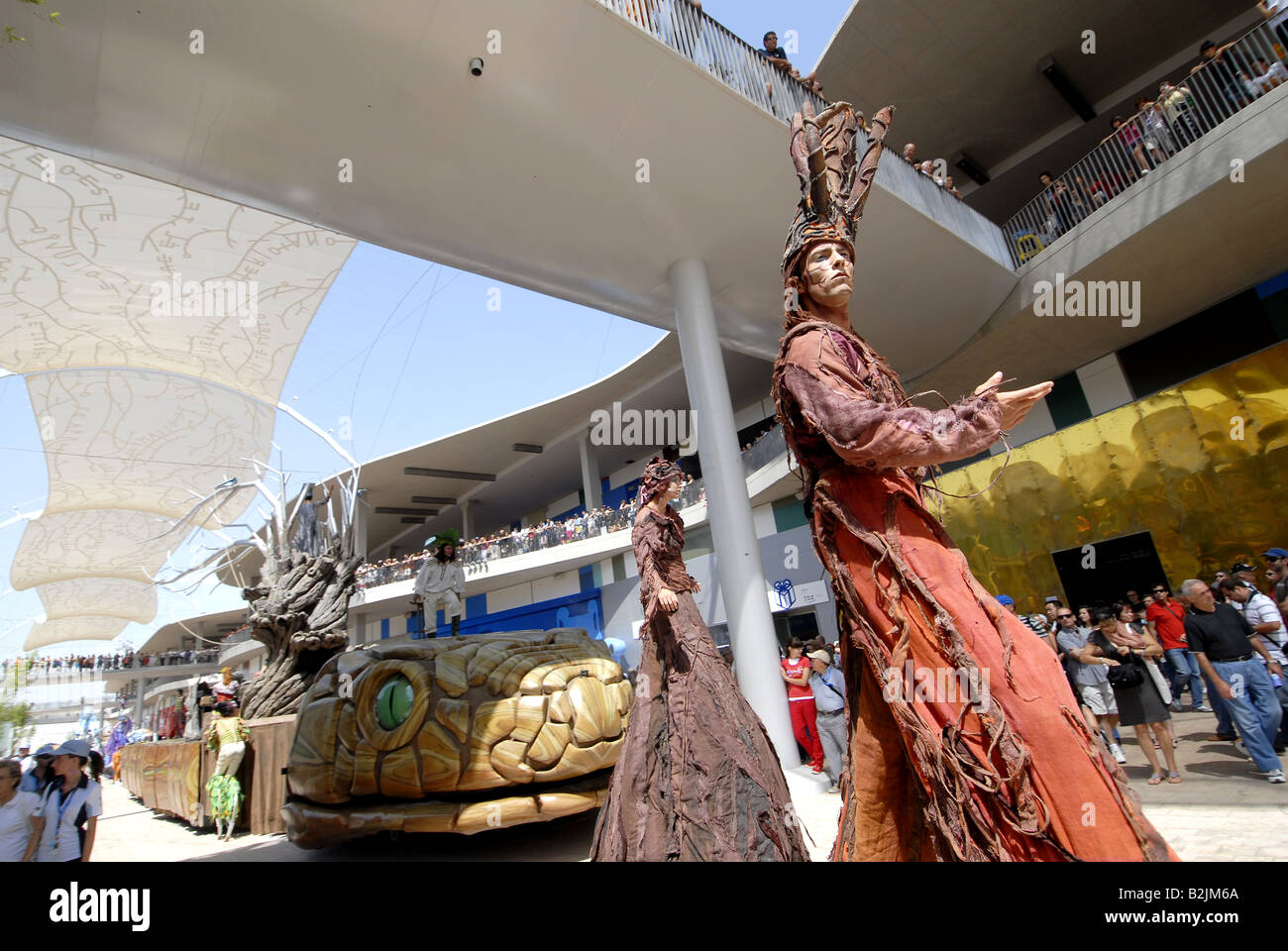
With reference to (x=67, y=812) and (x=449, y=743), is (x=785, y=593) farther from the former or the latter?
(x=67, y=812)

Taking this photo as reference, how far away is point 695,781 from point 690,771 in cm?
4

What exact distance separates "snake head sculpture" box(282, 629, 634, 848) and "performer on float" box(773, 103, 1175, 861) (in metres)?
3.44

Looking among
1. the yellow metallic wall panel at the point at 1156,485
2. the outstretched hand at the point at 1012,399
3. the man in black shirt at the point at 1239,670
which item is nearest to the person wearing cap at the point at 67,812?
the outstretched hand at the point at 1012,399

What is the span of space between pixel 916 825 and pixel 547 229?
7.78 meters

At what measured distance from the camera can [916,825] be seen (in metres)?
1.53

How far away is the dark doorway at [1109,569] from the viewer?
11141mm

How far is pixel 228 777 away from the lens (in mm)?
7215

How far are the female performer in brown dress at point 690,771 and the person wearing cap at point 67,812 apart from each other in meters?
3.35

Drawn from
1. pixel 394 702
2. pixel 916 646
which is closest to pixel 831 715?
pixel 394 702

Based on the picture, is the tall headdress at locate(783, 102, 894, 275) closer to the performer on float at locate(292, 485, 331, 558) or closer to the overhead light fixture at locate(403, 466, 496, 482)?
the performer on float at locate(292, 485, 331, 558)

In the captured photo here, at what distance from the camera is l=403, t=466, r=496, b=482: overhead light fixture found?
25109mm

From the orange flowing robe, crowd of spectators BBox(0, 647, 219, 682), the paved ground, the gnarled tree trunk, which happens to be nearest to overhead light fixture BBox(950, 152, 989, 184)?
the paved ground

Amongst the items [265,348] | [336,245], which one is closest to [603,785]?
[336,245]
